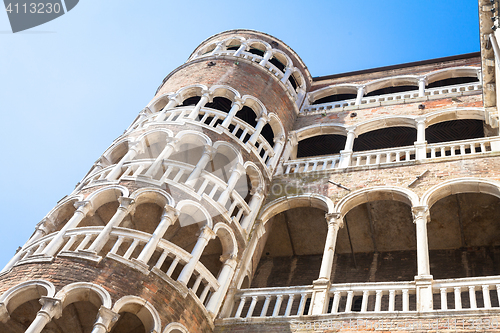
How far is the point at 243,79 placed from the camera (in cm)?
1820

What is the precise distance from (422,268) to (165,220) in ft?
18.8

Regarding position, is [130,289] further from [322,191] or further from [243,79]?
[243,79]

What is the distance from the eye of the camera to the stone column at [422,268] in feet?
34.1

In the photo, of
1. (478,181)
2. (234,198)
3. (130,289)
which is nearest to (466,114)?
(478,181)

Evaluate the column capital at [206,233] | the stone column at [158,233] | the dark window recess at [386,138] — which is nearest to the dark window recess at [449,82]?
the dark window recess at [386,138]

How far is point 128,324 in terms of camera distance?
12125 millimetres

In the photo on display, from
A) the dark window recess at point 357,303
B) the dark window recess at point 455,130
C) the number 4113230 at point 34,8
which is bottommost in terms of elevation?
the dark window recess at point 357,303

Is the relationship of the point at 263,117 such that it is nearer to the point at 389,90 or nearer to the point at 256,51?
the point at 256,51

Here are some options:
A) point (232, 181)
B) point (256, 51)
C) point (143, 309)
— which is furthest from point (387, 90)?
point (143, 309)

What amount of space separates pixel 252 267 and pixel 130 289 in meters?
4.67

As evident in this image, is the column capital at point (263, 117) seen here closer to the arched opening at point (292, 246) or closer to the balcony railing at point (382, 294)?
the arched opening at point (292, 246)

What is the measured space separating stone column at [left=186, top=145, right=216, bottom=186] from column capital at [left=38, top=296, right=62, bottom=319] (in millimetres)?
4467

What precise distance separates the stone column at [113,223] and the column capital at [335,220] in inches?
197

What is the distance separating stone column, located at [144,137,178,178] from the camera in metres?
13.5
